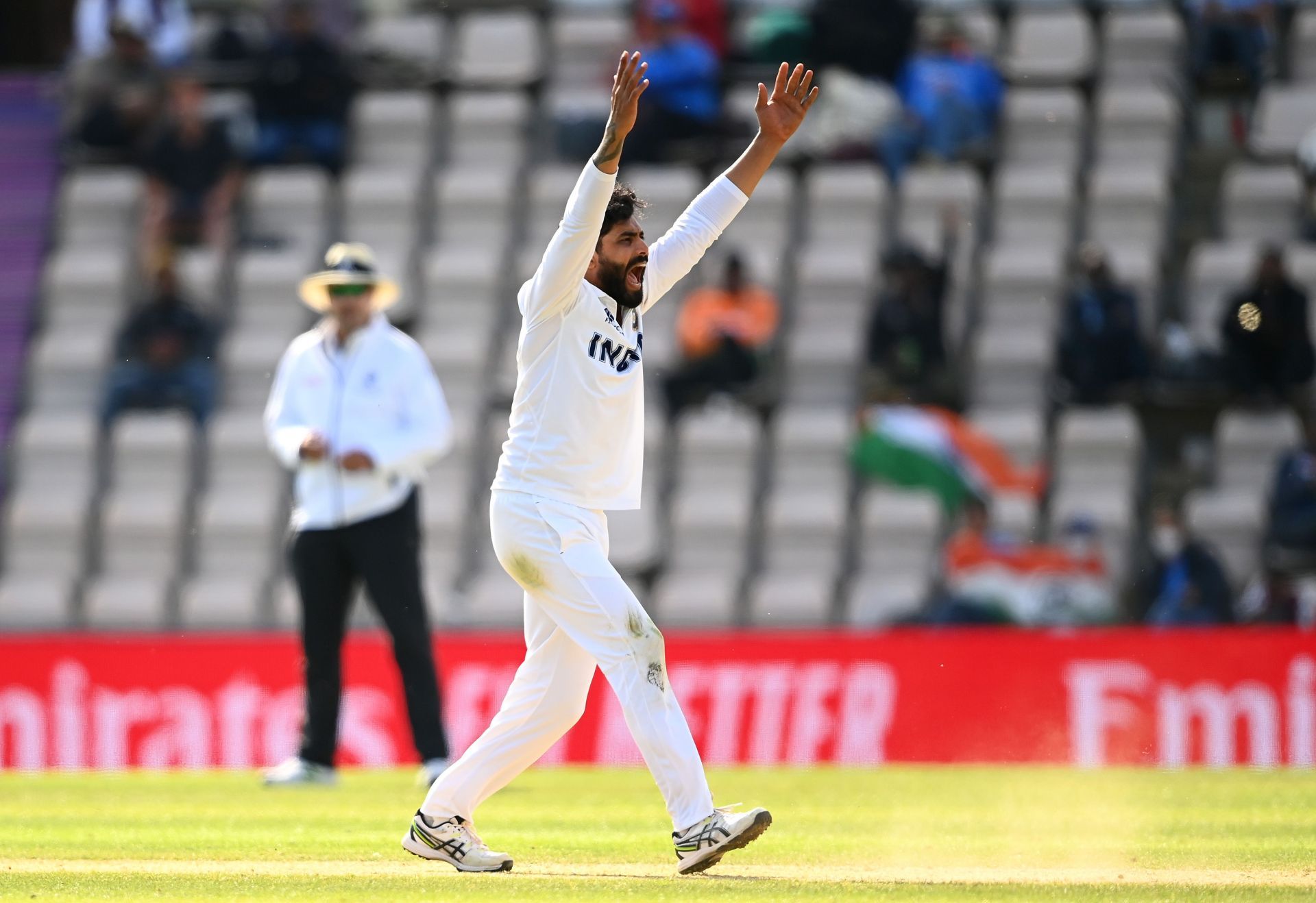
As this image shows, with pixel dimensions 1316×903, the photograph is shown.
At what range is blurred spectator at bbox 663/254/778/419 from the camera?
53.3 ft

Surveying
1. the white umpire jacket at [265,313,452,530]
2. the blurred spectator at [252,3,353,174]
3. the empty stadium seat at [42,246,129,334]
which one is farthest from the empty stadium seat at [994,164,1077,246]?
the white umpire jacket at [265,313,452,530]

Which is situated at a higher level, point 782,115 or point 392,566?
point 782,115

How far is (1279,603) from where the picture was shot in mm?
14234

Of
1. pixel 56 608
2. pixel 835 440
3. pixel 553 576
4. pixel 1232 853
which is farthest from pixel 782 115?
pixel 56 608

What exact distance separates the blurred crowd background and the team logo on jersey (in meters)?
7.89

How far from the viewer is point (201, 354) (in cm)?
1722

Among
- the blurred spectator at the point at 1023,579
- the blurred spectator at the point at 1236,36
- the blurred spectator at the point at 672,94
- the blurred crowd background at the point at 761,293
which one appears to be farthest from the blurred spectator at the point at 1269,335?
the blurred spectator at the point at 672,94

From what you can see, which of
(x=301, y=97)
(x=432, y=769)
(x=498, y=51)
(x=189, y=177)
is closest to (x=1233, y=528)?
(x=432, y=769)

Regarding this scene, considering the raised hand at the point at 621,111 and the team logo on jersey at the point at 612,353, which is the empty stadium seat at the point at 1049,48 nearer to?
the team logo on jersey at the point at 612,353

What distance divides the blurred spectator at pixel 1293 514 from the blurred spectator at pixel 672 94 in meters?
5.35

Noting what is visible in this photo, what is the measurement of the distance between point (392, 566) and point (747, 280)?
21.5 feet

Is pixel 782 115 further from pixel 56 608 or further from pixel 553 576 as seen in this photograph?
pixel 56 608

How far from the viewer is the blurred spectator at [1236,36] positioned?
1792 cm

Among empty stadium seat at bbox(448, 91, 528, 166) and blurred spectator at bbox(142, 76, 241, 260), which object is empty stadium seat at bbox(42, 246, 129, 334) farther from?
empty stadium seat at bbox(448, 91, 528, 166)
